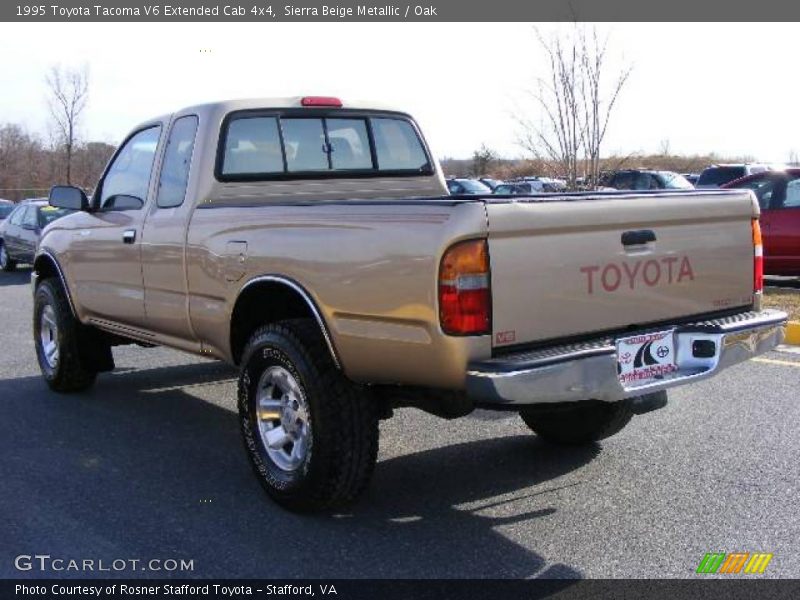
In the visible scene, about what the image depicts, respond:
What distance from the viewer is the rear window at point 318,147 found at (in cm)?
520

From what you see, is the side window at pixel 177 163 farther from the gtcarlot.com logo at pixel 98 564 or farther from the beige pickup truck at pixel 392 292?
the gtcarlot.com logo at pixel 98 564

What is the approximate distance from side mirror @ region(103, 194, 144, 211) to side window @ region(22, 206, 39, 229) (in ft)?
39.7

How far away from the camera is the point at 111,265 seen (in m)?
5.82

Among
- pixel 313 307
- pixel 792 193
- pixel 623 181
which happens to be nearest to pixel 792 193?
pixel 792 193

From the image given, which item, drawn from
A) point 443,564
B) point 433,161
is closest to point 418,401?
point 443,564

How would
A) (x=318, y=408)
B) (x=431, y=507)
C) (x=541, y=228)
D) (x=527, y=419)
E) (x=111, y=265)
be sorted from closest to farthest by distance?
(x=541, y=228), (x=318, y=408), (x=431, y=507), (x=527, y=419), (x=111, y=265)

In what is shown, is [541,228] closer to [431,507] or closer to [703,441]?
[431,507]

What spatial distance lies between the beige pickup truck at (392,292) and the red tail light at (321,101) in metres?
0.02

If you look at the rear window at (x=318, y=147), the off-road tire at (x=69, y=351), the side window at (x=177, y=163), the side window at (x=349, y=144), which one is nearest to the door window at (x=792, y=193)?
the rear window at (x=318, y=147)

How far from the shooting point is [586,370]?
346 centimetres

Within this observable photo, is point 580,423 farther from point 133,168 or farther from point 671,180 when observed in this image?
point 671,180

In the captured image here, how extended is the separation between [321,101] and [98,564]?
10.3ft

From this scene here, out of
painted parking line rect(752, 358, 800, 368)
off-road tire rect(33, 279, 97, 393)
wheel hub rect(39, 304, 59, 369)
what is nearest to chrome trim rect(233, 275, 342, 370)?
off-road tire rect(33, 279, 97, 393)

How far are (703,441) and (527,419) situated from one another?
40.7 inches
